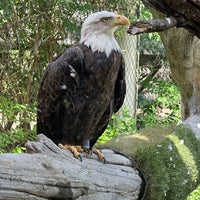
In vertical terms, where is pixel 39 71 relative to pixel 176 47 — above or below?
below

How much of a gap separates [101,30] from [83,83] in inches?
13.2

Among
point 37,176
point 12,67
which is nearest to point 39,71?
point 12,67

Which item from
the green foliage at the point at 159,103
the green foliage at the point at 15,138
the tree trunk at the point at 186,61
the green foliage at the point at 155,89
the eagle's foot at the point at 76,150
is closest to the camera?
the eagle's foot at the point at 76,150

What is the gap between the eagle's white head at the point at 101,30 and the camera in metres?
3.25

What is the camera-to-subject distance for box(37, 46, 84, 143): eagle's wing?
10.5 feet

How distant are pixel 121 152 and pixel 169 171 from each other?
1.02 ft

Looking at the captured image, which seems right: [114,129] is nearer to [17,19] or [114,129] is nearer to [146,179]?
[17,19]

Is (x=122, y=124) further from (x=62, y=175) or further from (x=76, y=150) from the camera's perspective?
(x=62, y=175)

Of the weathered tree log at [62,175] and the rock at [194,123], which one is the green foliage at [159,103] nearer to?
the rock at [194,123]

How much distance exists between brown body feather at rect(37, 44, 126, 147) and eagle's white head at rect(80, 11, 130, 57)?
0.04 m

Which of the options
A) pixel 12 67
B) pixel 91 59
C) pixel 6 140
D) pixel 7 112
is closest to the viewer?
pixel 91 59

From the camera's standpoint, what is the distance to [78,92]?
10.6 ft

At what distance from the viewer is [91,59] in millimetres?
3229

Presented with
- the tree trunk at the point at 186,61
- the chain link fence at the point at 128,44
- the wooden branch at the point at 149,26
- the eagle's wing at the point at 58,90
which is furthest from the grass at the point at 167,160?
the chain link fence at the point at 128,44
